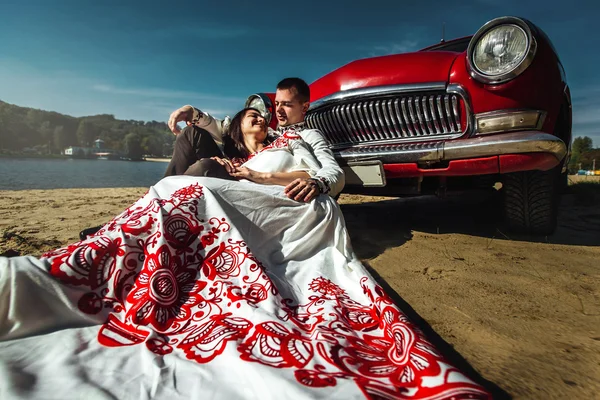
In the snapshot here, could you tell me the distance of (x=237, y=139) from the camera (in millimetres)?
2184

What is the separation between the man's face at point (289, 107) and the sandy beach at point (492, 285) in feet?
3.19

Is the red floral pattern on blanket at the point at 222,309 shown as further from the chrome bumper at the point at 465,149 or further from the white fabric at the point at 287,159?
the chrome bumper at the point at 465,149

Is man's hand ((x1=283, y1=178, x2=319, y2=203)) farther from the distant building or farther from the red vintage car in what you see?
the distant building

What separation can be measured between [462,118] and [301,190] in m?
1.19

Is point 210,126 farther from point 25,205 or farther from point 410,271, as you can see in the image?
point 25,205

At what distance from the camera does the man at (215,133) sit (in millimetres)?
1798

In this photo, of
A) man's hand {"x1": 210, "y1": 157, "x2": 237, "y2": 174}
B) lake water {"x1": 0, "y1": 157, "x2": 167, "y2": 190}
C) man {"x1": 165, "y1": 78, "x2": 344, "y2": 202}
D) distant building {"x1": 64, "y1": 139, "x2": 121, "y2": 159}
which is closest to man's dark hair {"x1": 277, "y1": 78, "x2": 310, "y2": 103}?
man {"x1": 165, "y1": 78, "x2": 344, "y2": 202}

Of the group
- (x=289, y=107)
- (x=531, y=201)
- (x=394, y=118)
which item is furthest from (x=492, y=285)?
(x=289, y=107)

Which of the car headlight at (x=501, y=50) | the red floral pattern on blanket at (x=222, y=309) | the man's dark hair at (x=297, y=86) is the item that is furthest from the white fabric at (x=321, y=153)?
the car headlight at (x=501, y=50)

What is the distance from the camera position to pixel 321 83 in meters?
2.46

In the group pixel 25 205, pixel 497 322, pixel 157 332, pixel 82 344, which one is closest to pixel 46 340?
pixel 82 344

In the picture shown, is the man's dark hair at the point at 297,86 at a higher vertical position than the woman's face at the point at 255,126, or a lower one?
higher

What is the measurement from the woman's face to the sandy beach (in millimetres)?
998

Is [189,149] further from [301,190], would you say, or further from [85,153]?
[85,153]
